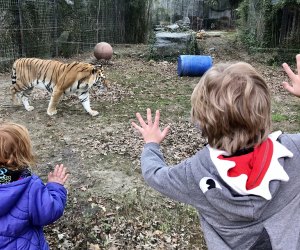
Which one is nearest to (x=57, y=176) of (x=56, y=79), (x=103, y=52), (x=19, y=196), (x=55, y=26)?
(x=19, y=196)

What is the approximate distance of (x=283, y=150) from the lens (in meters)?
1.46

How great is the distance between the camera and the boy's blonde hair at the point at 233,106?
1412mm

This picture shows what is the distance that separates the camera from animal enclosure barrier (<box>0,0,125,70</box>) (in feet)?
33.2

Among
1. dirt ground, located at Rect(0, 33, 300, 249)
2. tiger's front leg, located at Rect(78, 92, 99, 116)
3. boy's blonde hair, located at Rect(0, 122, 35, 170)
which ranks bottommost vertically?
dirt ground, located at Rect(0, 33, 300, 249)

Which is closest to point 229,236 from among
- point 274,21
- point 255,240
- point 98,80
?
point 255,240

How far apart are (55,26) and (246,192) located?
11.7 meters

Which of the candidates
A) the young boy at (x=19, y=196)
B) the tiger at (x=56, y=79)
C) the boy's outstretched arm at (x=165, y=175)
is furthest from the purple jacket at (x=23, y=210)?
the tiger at (x=56, y=79)

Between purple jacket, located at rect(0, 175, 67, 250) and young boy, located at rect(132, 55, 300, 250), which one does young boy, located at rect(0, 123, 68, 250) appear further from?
young boy, located at rect(132, 55, 300, 250)

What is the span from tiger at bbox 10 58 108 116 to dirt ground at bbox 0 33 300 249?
0.28 metres

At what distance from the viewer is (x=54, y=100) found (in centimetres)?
640

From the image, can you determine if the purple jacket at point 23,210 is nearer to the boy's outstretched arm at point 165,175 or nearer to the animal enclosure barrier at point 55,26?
the boy's outstretched arm at point 165,175

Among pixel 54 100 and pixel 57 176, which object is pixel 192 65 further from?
pixel 57 176

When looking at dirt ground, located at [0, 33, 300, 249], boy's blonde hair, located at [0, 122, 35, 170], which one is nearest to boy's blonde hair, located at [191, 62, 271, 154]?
boy's blonde hair, located at [0, 122, 35, 170]

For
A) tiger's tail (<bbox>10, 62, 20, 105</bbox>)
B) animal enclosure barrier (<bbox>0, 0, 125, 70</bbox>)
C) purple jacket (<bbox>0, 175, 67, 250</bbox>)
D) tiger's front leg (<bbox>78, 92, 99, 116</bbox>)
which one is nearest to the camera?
purple jacket (<bbox>0, 175, 67, 250</bbox>)
